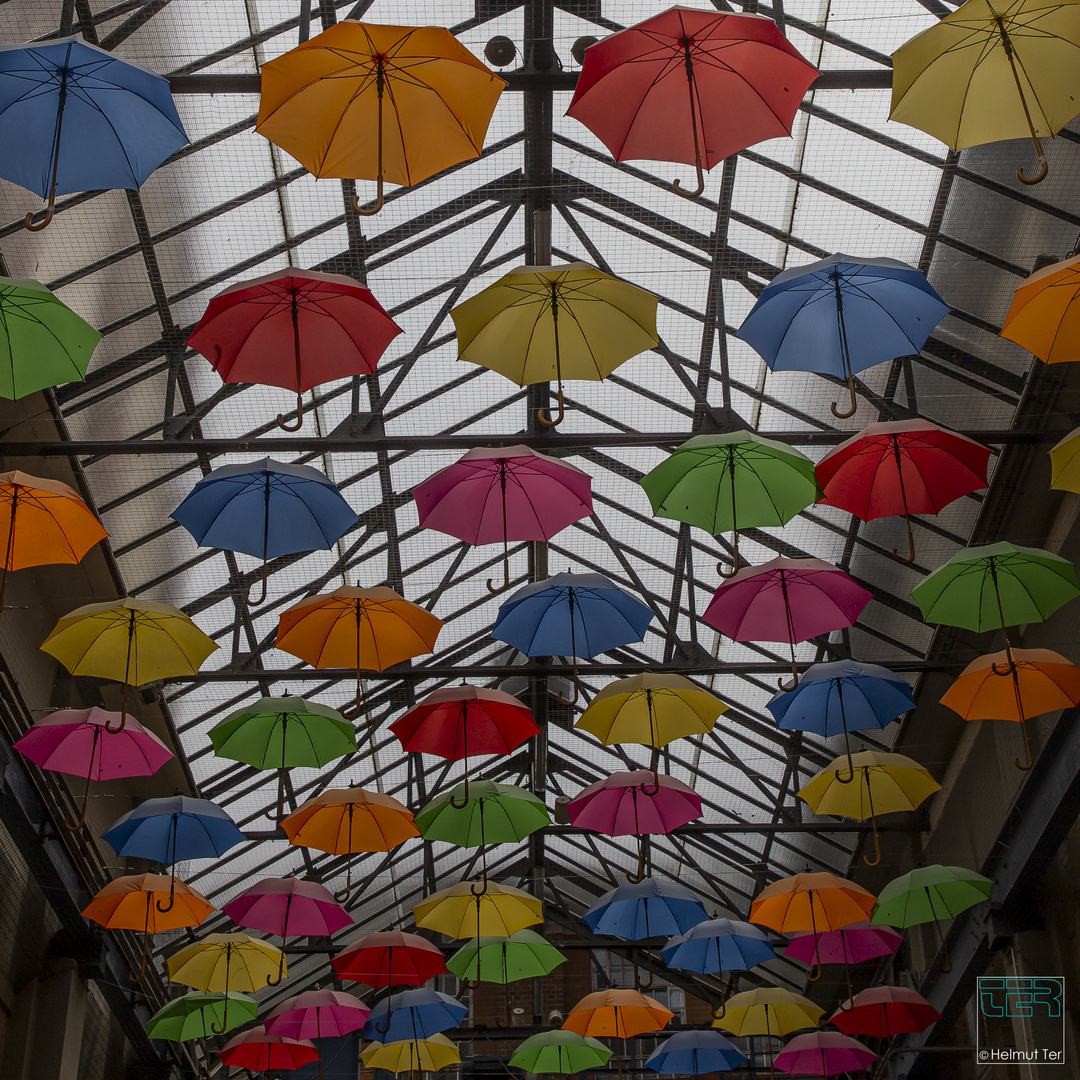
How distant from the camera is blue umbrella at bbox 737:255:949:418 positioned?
6363mm

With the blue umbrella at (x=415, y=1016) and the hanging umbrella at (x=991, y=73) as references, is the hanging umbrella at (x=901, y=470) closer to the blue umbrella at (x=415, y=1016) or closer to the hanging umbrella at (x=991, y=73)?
the hanging umbrella at (x=991, y=73)

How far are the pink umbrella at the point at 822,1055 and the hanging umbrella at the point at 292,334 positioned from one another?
965 cm

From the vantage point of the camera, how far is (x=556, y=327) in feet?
21.1

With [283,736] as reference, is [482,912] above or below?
below

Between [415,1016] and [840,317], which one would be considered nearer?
[840,317]

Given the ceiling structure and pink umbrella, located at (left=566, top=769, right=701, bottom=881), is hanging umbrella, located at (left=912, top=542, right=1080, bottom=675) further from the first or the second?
pink umbrella, located at (left=566, top=769, right=701, bottom=881)

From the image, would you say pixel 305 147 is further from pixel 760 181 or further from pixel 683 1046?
pixel 683 1046

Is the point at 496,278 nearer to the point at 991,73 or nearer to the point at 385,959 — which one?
the point at 991,73

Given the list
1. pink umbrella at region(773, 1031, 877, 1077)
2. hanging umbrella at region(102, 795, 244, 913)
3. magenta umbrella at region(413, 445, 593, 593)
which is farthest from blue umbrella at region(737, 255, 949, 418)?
pink umbrella at region(773, 1031, 877, 1077)

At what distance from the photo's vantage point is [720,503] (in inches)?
296

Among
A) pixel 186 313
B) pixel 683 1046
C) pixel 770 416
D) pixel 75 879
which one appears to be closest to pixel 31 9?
pixel 186 313

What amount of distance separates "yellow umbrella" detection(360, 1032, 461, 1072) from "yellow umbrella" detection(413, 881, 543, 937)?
3.52 metres

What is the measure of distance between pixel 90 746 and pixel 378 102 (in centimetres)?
555

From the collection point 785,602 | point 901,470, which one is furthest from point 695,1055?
point 901,470
